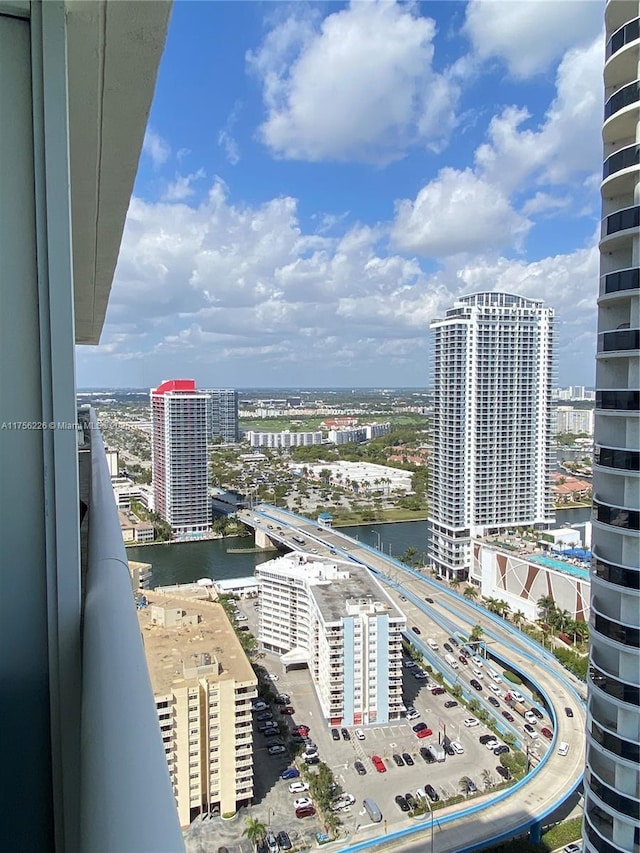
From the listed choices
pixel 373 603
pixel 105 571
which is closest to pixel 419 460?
pixel 373 603

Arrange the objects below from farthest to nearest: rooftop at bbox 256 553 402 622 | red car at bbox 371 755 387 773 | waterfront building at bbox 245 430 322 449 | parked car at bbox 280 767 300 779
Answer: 1. waterfront building at bbox 245 430 322 449
2. rooftop at bbox 256 553 402 622
3. red car at bbox 371 755 387 773
4. parked car at bbox 280 767 300 779

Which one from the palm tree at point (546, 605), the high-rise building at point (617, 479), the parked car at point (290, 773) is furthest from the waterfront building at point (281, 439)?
the high-rise building at point (617, 479)

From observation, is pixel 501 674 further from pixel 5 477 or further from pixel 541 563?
pixel 5 477

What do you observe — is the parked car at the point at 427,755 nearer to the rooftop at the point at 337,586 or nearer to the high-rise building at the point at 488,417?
the rooftop at the point at 337,586

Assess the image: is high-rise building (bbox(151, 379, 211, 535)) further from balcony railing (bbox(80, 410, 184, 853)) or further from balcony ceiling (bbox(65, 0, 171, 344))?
balcony railing (bbox(80, 410, 184, 853))

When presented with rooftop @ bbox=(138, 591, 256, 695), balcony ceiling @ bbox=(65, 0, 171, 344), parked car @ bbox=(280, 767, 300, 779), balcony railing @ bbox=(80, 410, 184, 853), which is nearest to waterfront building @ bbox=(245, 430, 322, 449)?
rooftop @ bbox=(138, 591, 256, 695)

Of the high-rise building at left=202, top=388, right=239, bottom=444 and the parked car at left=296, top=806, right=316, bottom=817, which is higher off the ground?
the high-rise building at left=202, top=388, right=239, bottom=444

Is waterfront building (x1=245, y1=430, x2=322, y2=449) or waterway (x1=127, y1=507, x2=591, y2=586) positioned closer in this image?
waterway (x1=127, y1=507, x2=591, y2=586)
